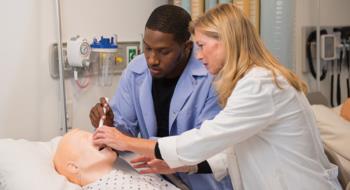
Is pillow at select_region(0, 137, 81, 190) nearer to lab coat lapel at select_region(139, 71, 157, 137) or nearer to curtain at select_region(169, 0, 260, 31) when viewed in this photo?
lab coat lapel at select_region(139, 71, 157, 137)

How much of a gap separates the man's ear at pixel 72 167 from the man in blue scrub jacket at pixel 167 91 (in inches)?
7.7

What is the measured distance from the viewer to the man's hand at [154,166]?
149 centimetres

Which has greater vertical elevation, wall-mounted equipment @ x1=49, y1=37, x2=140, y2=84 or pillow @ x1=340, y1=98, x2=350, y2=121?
wall-mounted equipment @ x1=49, y1=37, x2=140, y2=84

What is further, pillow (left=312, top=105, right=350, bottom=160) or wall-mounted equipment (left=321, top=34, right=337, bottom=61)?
wall-mounted equipment (left=321, top=34, right=337, bottom=61)

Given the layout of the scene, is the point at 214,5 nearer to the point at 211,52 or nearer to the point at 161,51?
the point at 161,51

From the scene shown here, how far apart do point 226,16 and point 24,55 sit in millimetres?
1273

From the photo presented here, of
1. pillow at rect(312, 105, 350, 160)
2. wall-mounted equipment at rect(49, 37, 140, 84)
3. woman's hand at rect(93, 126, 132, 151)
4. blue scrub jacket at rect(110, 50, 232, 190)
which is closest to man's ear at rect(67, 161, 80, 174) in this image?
woman's hand at rect(93, 126, 132, 151)

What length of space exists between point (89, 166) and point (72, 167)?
0.25ft

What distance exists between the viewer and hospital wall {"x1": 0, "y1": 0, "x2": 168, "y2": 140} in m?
2.13

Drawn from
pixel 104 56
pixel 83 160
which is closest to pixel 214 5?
pixel 104 56

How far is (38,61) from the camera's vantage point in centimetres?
224

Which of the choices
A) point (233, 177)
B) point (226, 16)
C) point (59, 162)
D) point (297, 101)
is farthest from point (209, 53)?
point (59, 162)

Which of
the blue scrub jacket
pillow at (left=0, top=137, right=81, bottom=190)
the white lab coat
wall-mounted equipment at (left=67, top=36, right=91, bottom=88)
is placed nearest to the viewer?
the white lab coat

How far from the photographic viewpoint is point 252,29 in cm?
136
